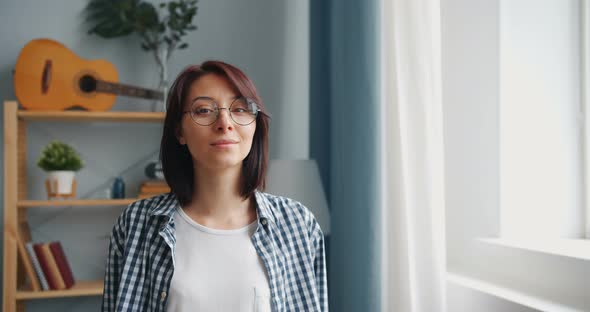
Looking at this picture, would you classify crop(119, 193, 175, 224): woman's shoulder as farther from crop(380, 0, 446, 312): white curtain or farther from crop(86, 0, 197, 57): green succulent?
crop(86, 0, 197, 57): green succulent

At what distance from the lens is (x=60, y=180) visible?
232cm

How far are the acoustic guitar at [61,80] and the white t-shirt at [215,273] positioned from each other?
56.5 inches

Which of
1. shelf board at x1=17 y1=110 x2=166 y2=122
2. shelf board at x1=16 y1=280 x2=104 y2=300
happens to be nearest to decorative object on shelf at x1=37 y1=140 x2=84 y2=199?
shelf board at x1=17 y1=110 x2=166 y2=122

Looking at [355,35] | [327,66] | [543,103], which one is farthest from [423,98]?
[327,66]

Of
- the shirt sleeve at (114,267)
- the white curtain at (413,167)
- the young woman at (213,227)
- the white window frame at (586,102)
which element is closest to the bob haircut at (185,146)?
the young woman at (213,227)

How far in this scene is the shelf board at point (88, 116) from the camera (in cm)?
226

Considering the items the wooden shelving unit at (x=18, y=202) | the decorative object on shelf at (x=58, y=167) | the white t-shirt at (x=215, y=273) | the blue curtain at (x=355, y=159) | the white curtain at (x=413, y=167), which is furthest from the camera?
the decorative object on shelf at (x=58, y=167)

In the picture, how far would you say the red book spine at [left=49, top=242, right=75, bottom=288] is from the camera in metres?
2.31

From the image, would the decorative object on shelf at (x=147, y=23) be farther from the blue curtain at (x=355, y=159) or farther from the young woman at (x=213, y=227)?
the young woman at (x=213, y=227)

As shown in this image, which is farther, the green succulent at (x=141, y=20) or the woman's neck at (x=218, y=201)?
the green succulent at (x=141, y=20)

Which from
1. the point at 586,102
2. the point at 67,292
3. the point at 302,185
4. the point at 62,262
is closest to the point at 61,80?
the point at 62,262

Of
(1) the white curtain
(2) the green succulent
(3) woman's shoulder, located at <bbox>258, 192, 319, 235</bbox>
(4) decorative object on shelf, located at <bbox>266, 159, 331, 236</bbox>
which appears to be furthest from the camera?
(2) the green succulent

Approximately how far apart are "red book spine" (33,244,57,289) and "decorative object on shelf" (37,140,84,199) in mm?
216

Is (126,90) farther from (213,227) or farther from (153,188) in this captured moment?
(213,227)
